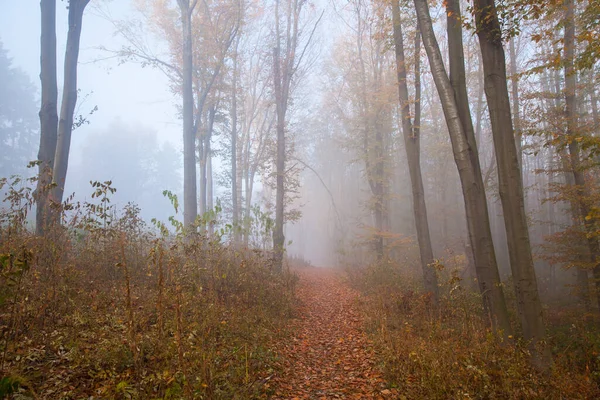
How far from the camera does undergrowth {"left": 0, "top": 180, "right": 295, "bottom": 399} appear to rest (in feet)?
9.62

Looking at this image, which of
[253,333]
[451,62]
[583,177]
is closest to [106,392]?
[253,333]

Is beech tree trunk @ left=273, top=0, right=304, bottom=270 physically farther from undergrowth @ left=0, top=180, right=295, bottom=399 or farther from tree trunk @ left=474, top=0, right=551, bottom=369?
tree trunk @ left=474, top=0, right=551, bottom=369

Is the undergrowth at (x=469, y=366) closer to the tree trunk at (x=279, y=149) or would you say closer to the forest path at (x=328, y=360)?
the forest path at (x=328, y=360)

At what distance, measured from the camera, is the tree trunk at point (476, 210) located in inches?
199

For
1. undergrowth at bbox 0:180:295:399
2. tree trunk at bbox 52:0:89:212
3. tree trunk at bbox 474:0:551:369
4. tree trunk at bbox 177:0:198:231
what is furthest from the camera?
tree trunk at bbox 177:0:198:231

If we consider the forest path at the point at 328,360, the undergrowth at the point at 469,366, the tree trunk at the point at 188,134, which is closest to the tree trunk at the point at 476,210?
the undergrowth at the point at 469,366

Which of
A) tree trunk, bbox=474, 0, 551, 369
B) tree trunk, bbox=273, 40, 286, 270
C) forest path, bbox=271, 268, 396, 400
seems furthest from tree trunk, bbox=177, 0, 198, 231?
tree trunk, bbox=474, 0, 551, 369

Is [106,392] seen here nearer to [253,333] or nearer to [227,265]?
[253,333]

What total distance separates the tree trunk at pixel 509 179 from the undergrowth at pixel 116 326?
3.91 m

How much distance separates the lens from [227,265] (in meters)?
7.11

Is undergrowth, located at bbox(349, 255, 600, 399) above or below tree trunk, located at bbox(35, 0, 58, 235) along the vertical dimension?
below

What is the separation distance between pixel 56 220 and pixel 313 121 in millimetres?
26492

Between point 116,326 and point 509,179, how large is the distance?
6.11 meters

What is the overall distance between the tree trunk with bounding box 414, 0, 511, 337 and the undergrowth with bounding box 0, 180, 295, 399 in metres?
3.74
